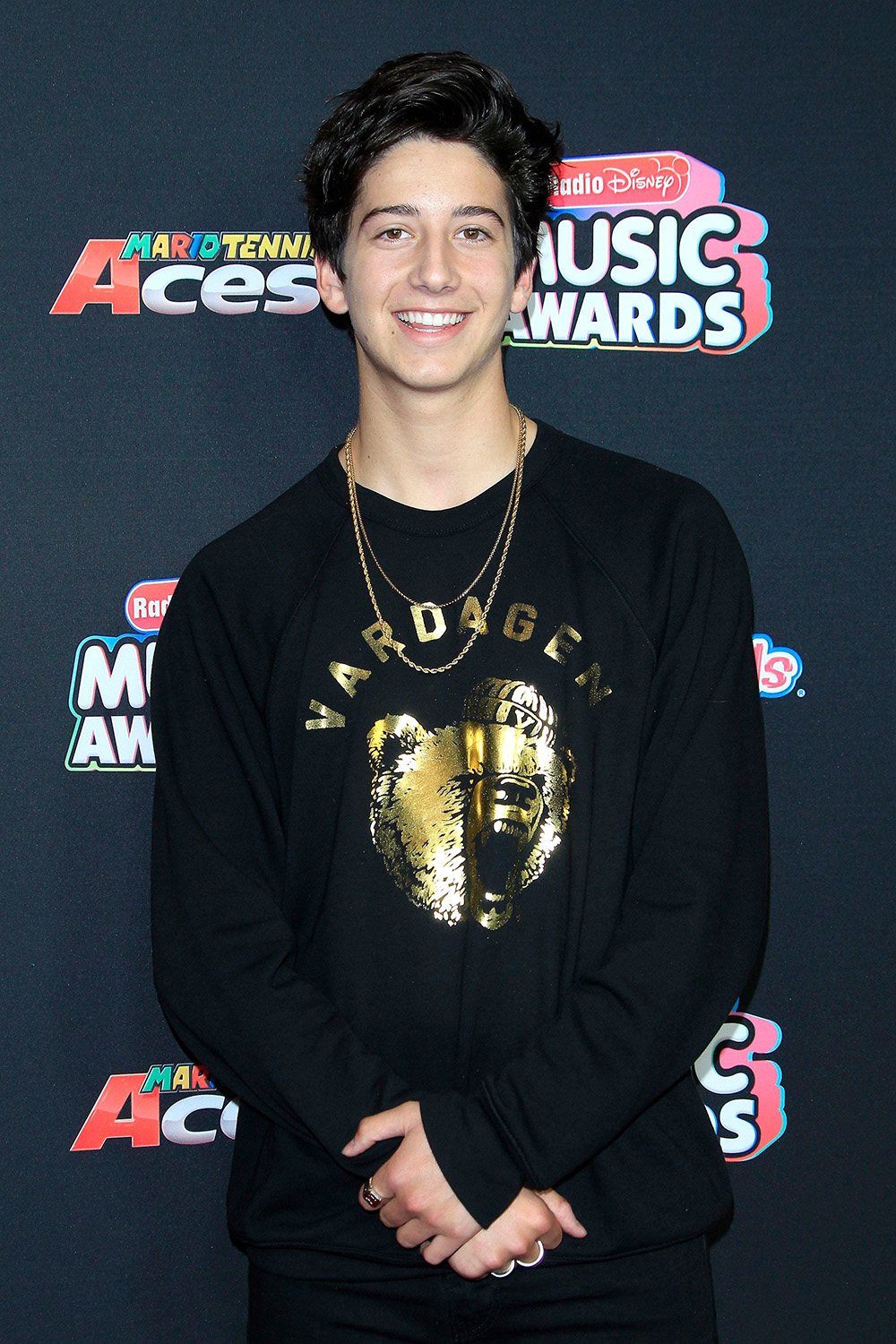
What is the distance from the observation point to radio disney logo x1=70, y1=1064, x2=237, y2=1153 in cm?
179

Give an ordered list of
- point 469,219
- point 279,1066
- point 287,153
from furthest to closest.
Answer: point 287,153
point 469,219
point 279,1066

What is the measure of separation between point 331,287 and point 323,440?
0.97 ft

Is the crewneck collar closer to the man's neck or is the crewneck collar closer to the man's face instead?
the man's neck

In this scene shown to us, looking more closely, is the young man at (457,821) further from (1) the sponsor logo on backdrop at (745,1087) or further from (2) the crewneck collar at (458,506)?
(1) the sponsor logo on backdrop at (745,1087)

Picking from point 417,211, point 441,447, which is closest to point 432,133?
point 417,211

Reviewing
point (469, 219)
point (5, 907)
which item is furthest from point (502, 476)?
point (5, 907)

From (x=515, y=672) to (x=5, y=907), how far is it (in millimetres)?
904

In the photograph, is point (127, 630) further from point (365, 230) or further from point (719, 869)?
point (719, 869)

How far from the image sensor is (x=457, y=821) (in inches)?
53.9

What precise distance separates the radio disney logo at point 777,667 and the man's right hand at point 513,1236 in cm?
84

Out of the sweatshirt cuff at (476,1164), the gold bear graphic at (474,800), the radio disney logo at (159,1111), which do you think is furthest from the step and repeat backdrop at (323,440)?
the sweatshirt cuff at (476,1164)

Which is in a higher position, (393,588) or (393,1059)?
(393,588)

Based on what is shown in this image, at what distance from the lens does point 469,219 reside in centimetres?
139

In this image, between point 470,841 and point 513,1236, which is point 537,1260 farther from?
point 470,841
